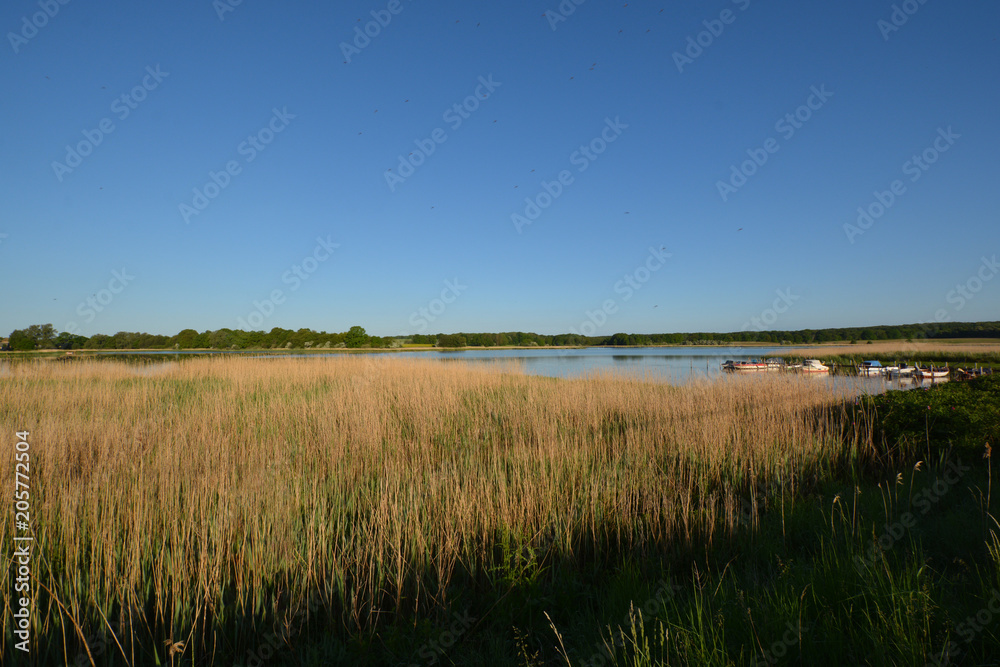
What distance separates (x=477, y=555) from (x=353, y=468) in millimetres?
2219

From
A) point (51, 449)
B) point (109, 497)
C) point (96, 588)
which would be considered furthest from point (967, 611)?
point (51, 449)

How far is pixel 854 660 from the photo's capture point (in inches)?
72.2

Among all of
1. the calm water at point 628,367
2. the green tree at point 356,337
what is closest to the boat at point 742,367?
the calm water at point 628,367

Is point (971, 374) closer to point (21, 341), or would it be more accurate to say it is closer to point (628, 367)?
point (628, 367)

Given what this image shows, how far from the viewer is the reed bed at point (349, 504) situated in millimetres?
2537

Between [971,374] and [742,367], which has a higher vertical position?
[971,374]

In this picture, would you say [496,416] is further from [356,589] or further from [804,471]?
[356,589]

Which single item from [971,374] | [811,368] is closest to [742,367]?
[811,368]

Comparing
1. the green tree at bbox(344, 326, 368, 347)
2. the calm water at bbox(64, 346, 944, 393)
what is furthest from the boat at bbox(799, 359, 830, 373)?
the green tree at bbox(344, 326, 368, 347)

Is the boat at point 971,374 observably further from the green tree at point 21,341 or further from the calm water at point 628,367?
the green tree at point 21,341

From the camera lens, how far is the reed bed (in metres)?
2.54

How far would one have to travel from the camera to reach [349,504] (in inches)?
151

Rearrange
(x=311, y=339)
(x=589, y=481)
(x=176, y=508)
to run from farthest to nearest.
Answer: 1. (x=311, y=339)
2. (x=589, y=481)
3. (x=176, y=508)

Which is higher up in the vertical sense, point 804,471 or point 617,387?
point 617,387
